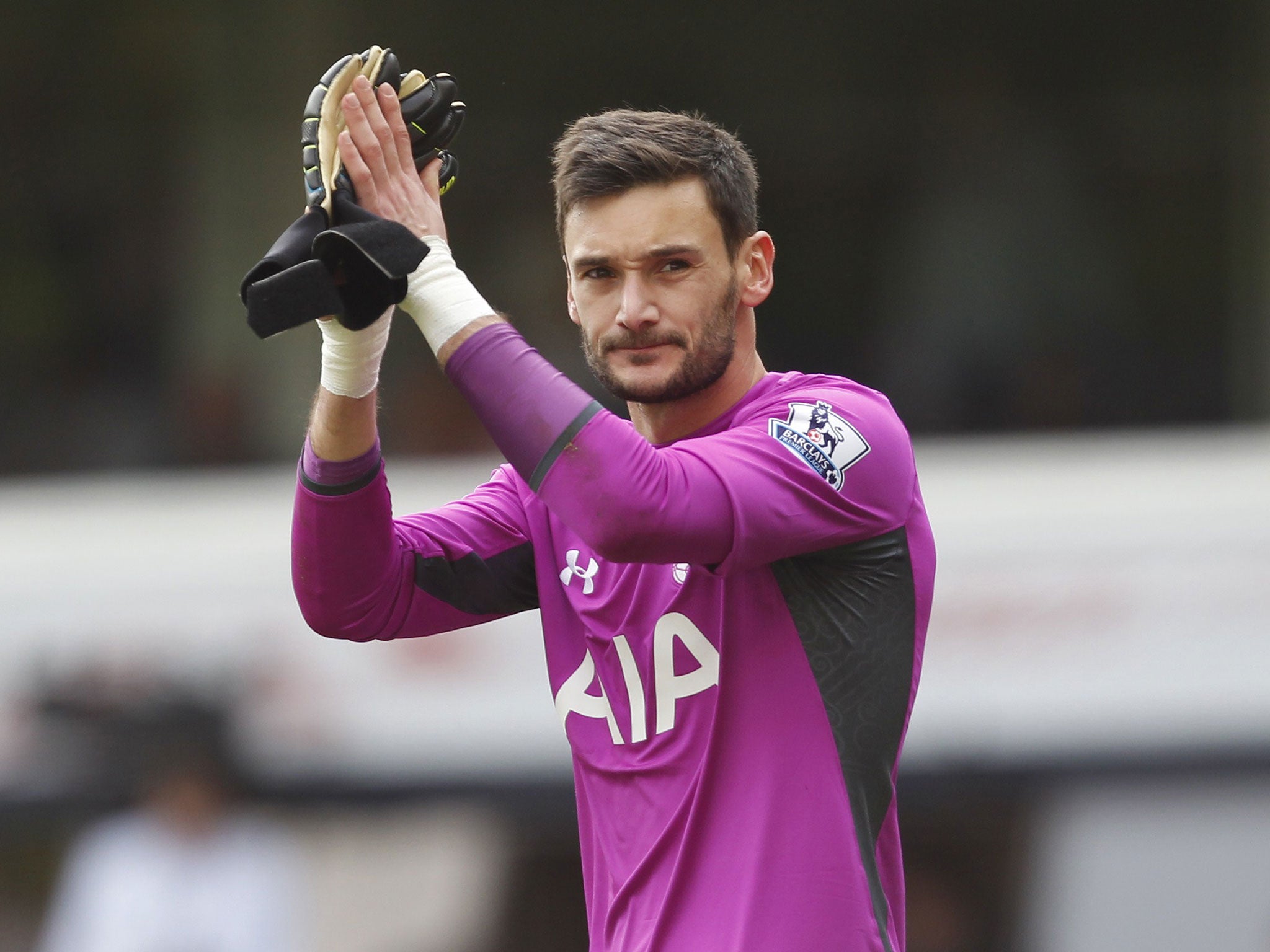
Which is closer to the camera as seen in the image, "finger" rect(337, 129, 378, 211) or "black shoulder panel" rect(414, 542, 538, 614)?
"finger" rect(337, 129, 378, 211)

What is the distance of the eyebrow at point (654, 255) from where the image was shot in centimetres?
255

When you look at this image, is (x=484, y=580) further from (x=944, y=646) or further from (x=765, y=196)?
(x=765, y=196)

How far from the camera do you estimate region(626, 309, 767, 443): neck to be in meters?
2.68

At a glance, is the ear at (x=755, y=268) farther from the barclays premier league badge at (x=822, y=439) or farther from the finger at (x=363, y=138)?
the finger at (x=363, y=138)

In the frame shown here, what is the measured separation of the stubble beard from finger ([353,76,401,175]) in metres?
0.38

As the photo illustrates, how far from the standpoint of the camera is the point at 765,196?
26.9 feet

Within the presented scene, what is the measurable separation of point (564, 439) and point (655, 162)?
49 centimetres

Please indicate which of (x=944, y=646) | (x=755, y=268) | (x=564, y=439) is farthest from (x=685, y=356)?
(x=944, y=646)

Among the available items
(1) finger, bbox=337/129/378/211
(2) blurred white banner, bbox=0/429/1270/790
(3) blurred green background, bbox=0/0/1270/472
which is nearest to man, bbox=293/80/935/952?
(1) finger, bbox=337/129/378/211

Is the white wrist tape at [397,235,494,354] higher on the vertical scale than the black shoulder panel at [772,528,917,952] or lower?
higher

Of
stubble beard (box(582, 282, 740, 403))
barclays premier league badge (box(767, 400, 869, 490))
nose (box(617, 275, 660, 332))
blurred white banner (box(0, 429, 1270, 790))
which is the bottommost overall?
blurred white banner (box(0, 429, 1270, 790))

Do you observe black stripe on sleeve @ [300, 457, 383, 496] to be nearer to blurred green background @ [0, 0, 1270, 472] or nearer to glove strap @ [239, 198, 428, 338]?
glove strap @ [239, 198, 428, 338]

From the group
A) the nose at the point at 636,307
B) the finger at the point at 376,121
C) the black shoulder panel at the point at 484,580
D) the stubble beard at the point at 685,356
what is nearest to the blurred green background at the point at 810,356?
the black shoulder panel at the point at 484,580

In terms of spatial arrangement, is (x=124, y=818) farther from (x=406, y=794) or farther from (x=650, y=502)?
(x=650, y=502)
